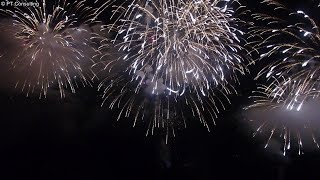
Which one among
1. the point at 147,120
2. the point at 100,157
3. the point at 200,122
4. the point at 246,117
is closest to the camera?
the point at 246,117

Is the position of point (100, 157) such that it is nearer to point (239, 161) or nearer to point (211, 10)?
point (239, 161)

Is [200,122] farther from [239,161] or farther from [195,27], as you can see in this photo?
[195,27]

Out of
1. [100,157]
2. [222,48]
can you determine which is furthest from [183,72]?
[100,157]

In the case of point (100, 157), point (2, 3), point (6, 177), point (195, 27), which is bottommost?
point (6, 177)

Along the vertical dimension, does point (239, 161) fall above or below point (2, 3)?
below

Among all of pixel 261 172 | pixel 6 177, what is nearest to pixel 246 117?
pixel 261 172

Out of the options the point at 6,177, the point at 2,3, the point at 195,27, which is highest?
the point at 2,3

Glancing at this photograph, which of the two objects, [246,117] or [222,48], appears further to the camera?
[246,117]

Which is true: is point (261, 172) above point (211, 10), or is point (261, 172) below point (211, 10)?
below

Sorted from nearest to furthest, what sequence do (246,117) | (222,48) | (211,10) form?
(211,10), (222,48), (246,117)
